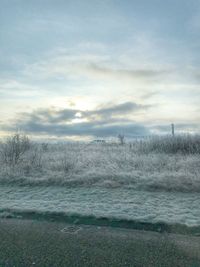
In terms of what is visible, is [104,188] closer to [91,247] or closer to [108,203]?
[108,203]

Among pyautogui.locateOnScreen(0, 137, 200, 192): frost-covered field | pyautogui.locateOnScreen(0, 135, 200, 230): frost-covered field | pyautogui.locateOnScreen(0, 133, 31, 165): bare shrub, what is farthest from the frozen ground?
pyautogui.locateOnScreen(0, 133, 31, 165): bare shrub

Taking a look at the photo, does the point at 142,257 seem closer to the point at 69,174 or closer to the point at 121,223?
the point at 121,223

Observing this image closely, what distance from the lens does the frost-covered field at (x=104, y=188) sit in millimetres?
7605

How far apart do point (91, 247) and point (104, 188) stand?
15.1 feet

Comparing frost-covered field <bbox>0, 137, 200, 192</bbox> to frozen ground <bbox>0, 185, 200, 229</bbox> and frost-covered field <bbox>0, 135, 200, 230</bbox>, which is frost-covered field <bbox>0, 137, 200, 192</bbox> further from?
frozen ground <bbox>0, 185, 200, 229</bbox>

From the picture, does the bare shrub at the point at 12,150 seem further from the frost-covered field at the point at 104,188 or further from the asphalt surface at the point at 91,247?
the asphalt surface at the point at 91,247

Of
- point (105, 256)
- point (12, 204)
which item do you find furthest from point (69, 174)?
point (105, 256)

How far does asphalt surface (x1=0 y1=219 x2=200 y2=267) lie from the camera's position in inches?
189

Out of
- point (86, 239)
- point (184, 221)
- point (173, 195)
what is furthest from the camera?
point (173, 195)

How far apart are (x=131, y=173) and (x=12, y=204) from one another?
4.08 meters

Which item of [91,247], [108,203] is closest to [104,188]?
[108,203]

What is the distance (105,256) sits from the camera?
499cm

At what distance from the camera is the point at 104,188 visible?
32.7 feet

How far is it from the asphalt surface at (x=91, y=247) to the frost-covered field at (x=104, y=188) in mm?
964
